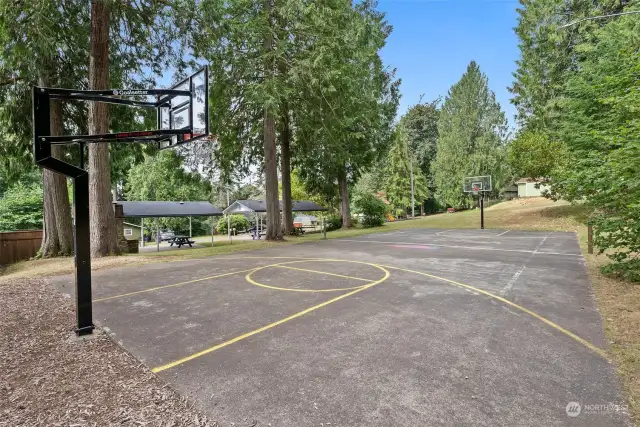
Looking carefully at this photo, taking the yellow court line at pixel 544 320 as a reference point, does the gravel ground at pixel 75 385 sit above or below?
above

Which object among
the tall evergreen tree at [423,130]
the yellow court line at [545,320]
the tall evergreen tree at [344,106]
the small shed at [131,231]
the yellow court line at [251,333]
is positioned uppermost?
the tall evergreen tree at [423,130]

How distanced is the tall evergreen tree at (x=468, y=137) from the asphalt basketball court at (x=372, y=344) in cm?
3569

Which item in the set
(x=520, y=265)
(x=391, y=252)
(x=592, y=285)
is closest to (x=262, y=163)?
(x=391, y=252)

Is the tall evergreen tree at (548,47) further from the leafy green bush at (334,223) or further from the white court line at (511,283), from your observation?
the white court line at (511,283)

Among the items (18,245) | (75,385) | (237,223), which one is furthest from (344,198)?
(75,385)

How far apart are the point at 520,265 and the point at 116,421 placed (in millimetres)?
10422

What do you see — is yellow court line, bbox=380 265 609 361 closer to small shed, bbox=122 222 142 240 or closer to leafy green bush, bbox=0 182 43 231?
small shed, bbox=122 222 142 240

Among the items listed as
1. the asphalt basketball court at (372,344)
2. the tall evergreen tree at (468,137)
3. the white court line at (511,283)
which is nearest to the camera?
the asphalt basketball court at (372,344)

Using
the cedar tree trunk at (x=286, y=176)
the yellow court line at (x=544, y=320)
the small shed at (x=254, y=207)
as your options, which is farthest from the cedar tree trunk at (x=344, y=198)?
the yellow court line at (x=544, y=320)

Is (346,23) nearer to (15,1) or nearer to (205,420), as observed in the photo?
(15,1)

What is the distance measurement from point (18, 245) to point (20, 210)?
13.4m

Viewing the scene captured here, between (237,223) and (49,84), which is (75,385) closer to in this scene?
(49,84)

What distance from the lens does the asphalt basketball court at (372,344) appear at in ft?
9.60

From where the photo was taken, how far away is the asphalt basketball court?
2.93 metres
